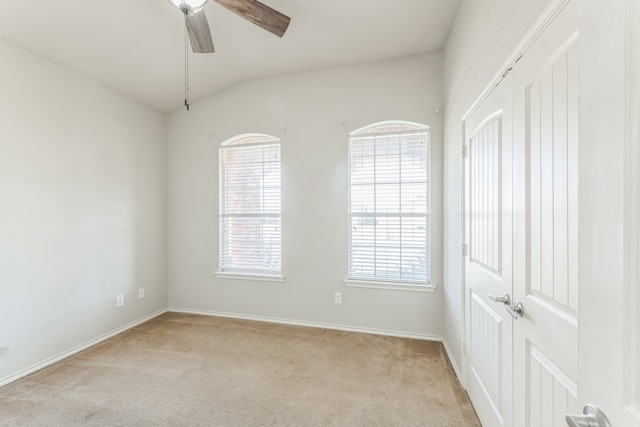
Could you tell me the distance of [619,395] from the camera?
1.74 ft

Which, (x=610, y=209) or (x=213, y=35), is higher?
(x=213, y=35)

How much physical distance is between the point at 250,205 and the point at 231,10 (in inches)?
85.4

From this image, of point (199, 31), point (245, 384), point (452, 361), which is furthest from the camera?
point (452, 361)

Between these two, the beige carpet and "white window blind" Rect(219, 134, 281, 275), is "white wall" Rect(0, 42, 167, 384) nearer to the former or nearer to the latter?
the beige carpet

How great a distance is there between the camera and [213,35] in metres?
2.64

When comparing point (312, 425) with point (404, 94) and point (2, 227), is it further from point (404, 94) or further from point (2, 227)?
point (404, 94)

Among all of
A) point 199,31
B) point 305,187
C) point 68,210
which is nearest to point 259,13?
point 199,31

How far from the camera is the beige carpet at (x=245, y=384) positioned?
6.18 ft

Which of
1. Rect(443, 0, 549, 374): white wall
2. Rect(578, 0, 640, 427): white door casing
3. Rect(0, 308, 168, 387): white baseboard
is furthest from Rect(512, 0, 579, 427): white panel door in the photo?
Rect(0, 308, 168, 387): white baseboard

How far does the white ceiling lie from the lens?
7.29ft

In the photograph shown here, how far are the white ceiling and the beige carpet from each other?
9.23 ft

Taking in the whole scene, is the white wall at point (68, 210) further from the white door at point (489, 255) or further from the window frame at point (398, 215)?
the white door at point (489, 255)

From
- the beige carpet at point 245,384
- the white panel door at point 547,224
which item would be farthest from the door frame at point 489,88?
the beige carpet at point 245,384

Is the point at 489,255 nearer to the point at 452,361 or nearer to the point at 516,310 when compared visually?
the point at 516,310
